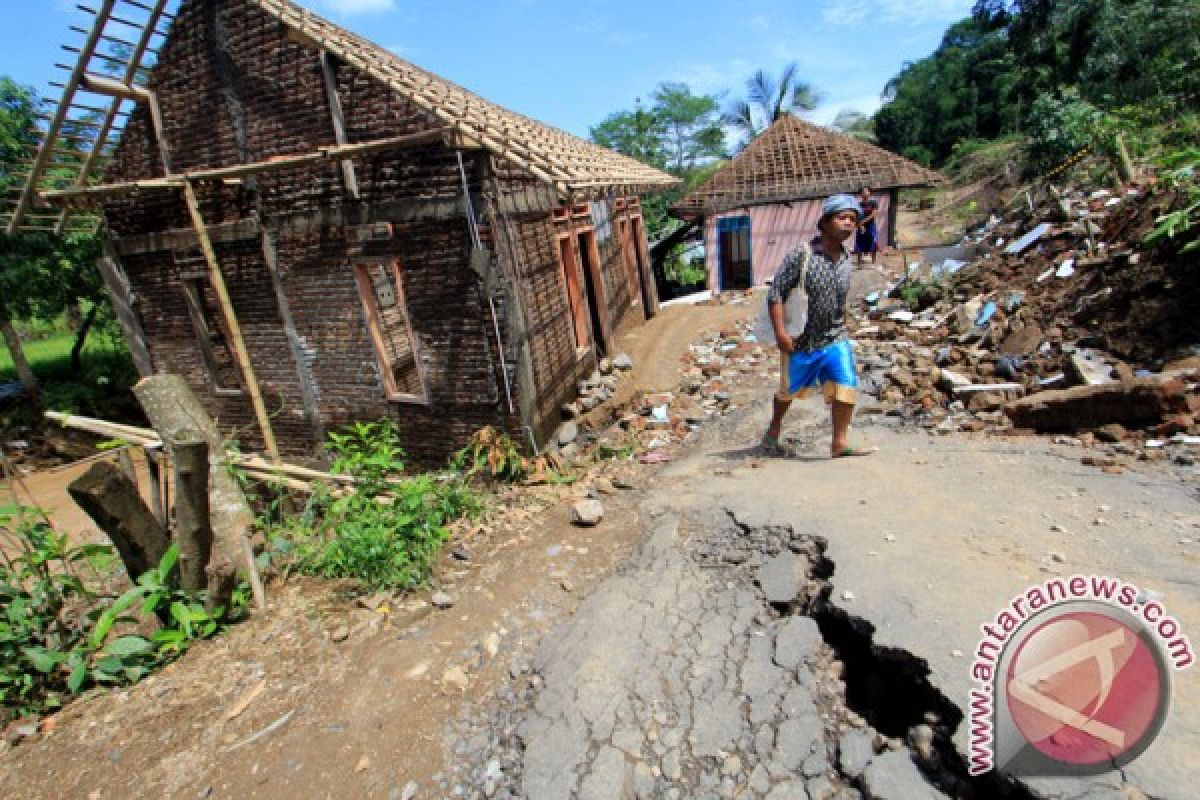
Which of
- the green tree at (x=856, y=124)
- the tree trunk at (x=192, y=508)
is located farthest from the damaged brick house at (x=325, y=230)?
the green tree at (x=856, y=124)

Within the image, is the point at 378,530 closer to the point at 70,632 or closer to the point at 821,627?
the point at 70,632

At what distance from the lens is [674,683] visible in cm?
257

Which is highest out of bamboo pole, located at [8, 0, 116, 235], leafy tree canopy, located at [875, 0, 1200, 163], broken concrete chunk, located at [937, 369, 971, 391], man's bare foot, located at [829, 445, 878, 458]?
leafy tree canopy, located at [875, 0, 1200, 163]

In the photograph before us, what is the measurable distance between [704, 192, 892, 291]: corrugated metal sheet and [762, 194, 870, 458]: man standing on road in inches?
358

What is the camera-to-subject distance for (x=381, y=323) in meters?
6.88

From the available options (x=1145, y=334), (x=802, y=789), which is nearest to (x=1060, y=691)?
(x=802, y=789)

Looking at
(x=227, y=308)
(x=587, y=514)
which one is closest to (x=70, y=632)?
(x=587, y=514)

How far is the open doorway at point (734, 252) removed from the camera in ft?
43.2

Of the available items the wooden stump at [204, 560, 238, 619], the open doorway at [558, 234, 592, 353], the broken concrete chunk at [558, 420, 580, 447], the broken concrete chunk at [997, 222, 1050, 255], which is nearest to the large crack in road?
the wooden stump at [204, 560, 238, 619]

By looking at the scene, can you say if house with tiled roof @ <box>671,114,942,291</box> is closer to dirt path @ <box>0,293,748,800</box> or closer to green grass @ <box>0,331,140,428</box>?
dirt path @ <box>0,293,748,800</box>

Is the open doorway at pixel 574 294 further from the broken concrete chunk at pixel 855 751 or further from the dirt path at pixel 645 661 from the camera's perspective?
the broken concrete chunk at pixel 855 751

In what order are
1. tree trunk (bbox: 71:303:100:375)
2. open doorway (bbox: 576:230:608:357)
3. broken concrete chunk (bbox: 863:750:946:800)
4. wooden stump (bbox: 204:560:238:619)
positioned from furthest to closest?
1. tree trunk (bbox: 71:303:100:375)
2. open doorway (bbox: 576:230:608:357)
3. wooden stump (bbox: 204:560:238:619)
4. broken concrete chunk (bbox: 863:750:946:800)

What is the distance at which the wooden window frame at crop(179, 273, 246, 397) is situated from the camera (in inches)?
306

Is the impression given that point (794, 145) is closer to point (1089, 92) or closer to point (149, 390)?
point (149, 390)
